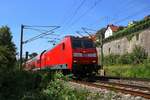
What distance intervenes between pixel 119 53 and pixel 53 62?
21057mm

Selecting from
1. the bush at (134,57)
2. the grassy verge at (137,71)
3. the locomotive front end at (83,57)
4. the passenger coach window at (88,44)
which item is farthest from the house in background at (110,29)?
the locomotive front end at (83,57)

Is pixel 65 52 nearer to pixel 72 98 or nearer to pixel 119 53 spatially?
pixel 72 98

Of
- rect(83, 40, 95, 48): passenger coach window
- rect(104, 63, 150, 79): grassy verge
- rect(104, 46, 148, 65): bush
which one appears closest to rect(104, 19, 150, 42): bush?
rect(104, 46, 148, 65): bush

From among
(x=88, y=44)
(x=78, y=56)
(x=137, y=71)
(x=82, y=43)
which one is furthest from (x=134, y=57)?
(x=78, y=56)

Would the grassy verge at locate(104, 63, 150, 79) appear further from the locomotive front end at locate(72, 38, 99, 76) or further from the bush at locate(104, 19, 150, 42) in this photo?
the bush at locate(104, 19, 150, 42)

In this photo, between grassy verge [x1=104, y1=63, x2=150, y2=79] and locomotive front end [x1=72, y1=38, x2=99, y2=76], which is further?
grassy verge [x1=104, y1=63, x2=150, y2=79]

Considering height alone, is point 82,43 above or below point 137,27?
below

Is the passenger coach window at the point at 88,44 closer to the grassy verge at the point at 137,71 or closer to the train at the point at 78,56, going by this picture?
the train at the point at 78,56

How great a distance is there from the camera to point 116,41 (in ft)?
169

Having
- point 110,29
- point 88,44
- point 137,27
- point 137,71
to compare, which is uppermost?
point 110,29

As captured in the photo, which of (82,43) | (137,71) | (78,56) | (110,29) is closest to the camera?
(78,56)

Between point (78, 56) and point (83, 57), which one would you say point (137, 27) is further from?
point (78, 56)

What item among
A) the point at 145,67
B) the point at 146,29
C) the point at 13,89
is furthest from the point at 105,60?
the point at 13,89

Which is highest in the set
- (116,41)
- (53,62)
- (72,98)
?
(116,41)
